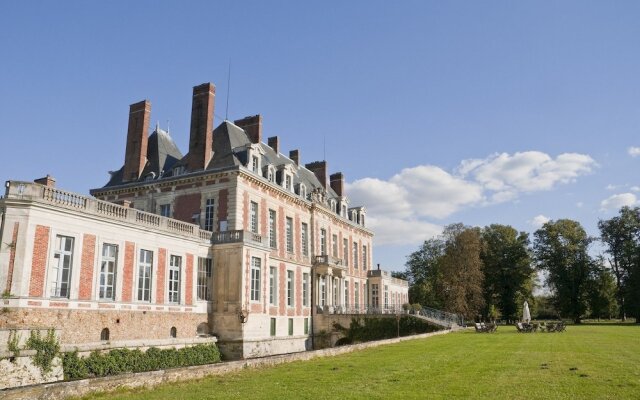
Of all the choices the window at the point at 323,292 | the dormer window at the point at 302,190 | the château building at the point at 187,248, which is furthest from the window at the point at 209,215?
the window at the point at 323,292

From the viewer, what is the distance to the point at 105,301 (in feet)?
57.5

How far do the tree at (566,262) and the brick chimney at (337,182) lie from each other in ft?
88.2

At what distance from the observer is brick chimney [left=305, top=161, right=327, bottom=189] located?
4116cm

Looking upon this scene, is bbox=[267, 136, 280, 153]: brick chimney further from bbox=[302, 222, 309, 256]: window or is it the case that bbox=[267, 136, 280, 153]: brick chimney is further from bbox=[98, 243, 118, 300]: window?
bbox=[98, 243, 118, 300]: window

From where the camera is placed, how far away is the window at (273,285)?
93.6 feet

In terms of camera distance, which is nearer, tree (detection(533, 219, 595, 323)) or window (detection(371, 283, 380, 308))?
window (detection(371, 283, 380, 308))

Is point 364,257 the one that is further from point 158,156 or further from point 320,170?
point 158,156

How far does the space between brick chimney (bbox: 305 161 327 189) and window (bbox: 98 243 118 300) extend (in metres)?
24.1

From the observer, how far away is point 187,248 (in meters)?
21.8

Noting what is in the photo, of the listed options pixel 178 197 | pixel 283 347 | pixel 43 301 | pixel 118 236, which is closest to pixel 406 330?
pixel 283 347

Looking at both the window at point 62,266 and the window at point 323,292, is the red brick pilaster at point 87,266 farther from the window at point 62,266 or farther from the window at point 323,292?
the window at point 323,292

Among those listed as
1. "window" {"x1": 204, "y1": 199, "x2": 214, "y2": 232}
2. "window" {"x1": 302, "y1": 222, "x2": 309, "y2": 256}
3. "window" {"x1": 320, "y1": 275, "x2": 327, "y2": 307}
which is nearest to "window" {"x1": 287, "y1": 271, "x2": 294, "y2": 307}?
"window" {"x1": 302, "y1": 222, "x2": 309, "y2": 256}

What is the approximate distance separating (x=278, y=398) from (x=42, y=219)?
1095 cm

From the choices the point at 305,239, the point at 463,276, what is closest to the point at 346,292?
the point at 305,239
